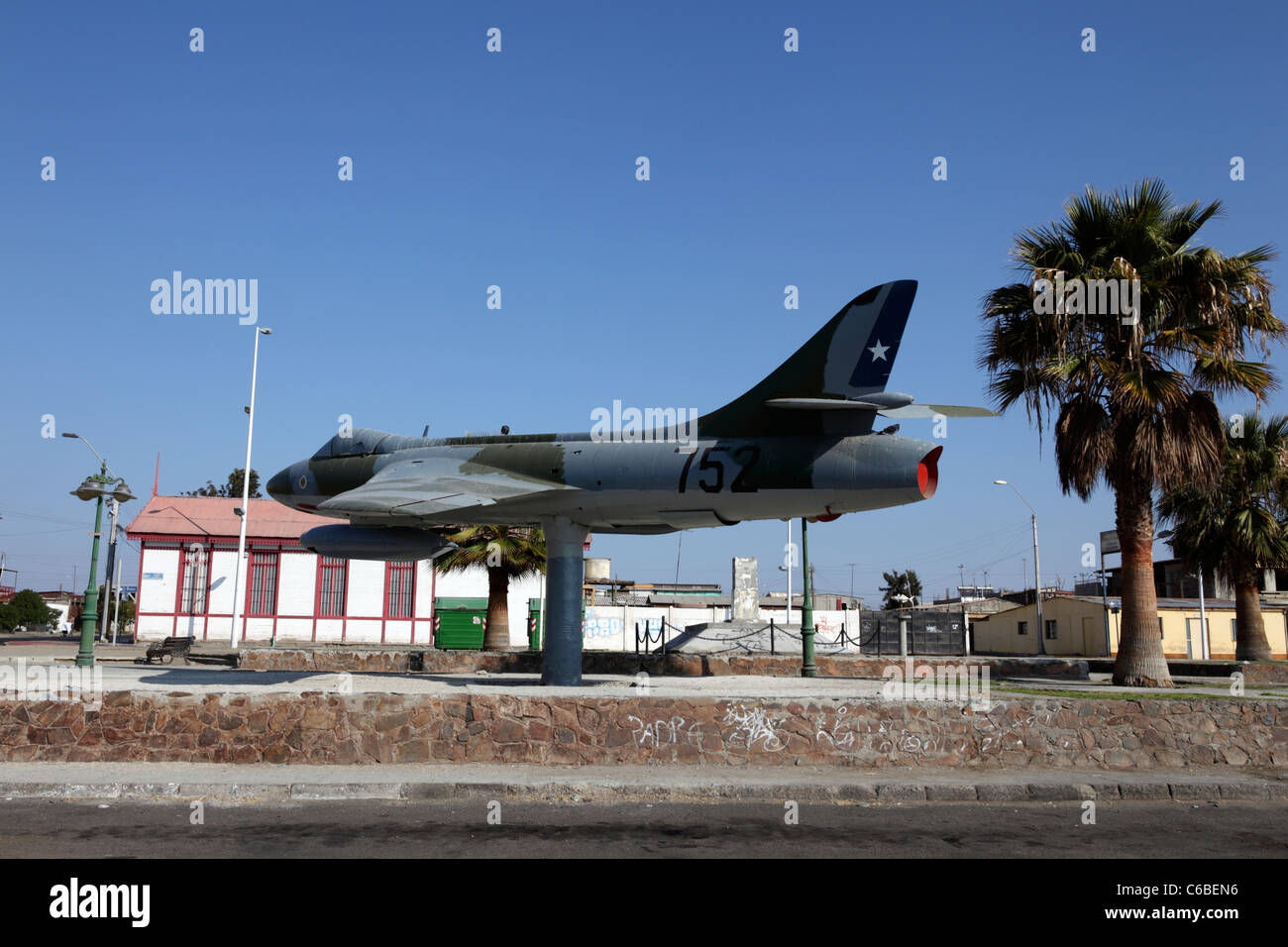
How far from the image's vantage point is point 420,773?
11.6m

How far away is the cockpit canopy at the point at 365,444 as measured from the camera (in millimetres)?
18438

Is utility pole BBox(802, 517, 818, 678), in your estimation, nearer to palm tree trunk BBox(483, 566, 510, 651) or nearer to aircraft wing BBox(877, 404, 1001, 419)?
aircraft wing BBox(877, 404, 1001, 419)

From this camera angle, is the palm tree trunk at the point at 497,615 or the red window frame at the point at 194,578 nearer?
the palm tree trunk at the point at 497,615

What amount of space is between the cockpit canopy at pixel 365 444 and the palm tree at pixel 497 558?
10642 mm

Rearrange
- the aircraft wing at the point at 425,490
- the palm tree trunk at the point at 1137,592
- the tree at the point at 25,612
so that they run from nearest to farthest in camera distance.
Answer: the aircraft wing at the point at 425,490, the palm tree trunk at the point at 1137,592, the tree at the point at 25,612

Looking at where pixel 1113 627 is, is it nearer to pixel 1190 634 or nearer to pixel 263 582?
pixel 1190 634

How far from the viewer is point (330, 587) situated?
153 ft

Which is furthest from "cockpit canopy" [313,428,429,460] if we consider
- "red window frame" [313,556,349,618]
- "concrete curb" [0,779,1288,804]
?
"red window frame" [313,556,349,618]

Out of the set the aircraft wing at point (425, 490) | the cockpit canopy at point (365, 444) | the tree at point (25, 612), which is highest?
the cockpit canopy at point (365, 444)

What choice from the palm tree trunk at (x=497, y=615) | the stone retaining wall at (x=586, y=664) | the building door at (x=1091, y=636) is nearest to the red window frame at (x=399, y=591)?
the palm tree trunk at (x=497, y=615)

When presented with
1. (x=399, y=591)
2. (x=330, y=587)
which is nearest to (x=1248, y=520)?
(x=399, y=591)

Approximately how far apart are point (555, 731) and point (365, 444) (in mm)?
8589

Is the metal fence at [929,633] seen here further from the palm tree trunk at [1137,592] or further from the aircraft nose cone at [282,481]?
the aircraft nose cone at [282,481]

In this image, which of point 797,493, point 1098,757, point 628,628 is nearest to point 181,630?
point 628,628
